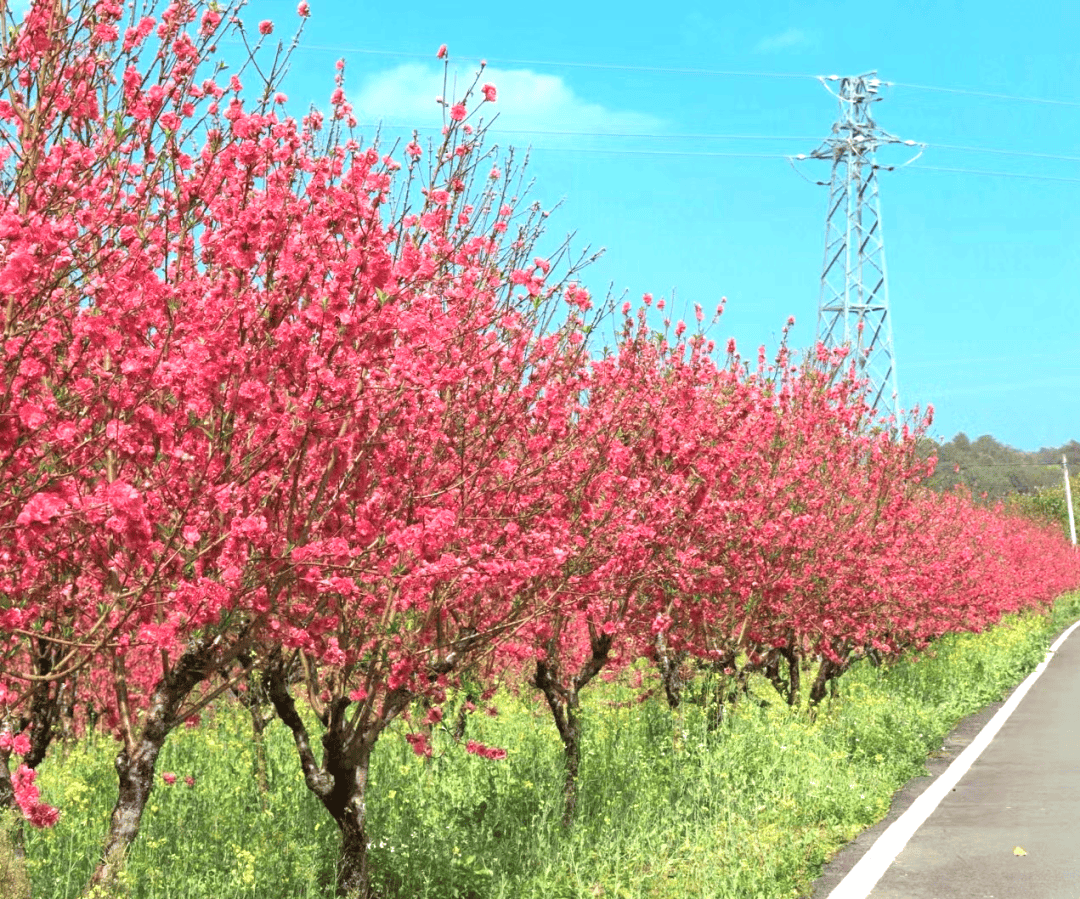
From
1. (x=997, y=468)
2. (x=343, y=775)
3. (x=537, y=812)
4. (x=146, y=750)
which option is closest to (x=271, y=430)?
(x=146, y=750)

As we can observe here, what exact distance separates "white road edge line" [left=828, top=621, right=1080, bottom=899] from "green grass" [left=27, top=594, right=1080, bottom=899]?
26 cm

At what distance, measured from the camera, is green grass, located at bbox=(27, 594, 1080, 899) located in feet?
24.9

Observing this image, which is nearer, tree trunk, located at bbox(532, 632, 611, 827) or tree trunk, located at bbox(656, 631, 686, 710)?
tree trunk, located at bbox(532, 632, 611, 827)

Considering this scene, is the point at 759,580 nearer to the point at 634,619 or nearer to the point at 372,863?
Answer: the point at 634,619

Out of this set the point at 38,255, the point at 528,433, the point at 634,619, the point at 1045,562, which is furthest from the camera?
the point at 1045,562

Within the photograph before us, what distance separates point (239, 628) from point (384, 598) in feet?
2.90

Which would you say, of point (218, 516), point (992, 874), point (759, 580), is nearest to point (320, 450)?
point (218, 516)

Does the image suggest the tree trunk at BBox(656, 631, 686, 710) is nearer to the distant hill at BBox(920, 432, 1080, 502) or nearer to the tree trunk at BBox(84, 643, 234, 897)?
the tree trunk at BBox(84, 643, 234, 897)

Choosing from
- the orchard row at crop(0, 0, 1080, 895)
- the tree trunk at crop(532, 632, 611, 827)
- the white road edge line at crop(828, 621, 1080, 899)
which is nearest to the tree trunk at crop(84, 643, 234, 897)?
the orchard row at crop(0, 0, 1080, 895)

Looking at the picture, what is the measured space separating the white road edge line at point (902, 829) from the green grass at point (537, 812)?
0.26 metres

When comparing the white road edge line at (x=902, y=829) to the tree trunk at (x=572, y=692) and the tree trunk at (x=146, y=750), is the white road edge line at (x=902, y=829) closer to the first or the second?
the tree trunk at (x=572, y=692)

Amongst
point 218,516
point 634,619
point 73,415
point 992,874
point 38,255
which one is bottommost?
point 992,874

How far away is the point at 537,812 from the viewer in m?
9.61

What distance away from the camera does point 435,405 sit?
5777 millimetres
